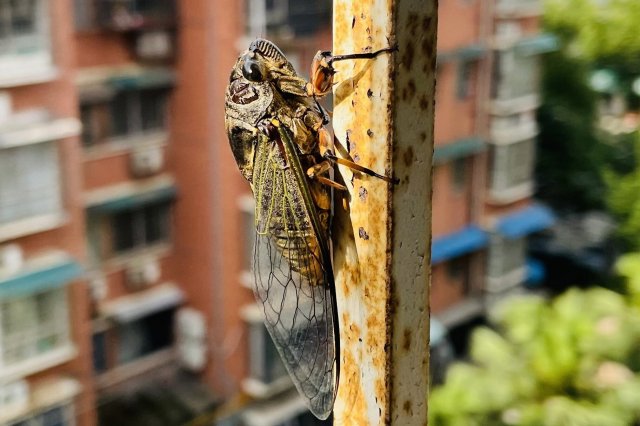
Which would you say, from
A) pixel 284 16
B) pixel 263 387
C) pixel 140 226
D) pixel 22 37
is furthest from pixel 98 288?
pixel 284 16

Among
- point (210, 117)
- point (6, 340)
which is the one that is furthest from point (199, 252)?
point (6, 340)

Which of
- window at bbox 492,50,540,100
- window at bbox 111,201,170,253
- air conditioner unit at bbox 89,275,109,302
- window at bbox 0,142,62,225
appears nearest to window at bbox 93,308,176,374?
air conditioner unit at bbox 89,275,109,302

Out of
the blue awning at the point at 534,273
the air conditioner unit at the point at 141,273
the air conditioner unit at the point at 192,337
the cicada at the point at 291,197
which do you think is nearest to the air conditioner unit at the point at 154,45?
the air conditioner unit at the point at 141,273

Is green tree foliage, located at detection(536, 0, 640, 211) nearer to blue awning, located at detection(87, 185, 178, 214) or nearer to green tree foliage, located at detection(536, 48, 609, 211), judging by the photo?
green tree foliage, located at detection(536, 48, 609, 211)

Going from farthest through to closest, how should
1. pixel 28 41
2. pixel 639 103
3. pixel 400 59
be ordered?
1. pixel 639 103
2. pixel 28 41
3. pixel 400 59

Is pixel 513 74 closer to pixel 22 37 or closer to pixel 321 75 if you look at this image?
pixel 22 37

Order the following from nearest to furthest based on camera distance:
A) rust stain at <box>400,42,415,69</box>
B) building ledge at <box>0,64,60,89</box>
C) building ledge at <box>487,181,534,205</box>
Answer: rust stain at <box>400,42,415,69</box> → building ledge at <box>0,64,60,89</box> → building ledge at <box>487,181,534,205</box>

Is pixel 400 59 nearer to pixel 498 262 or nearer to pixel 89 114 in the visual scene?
pixel 89 114
